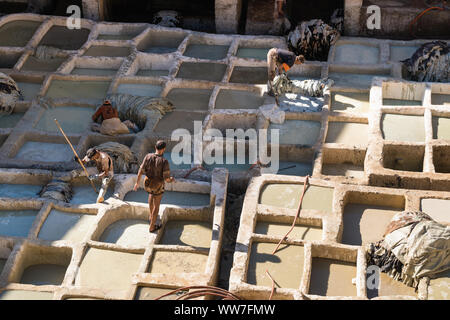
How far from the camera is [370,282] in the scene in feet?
29.7

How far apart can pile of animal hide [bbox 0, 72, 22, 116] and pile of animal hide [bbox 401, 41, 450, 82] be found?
7.66 meters

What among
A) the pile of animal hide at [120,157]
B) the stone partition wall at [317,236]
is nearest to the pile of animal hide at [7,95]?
the pile of animal hide at [120,157]

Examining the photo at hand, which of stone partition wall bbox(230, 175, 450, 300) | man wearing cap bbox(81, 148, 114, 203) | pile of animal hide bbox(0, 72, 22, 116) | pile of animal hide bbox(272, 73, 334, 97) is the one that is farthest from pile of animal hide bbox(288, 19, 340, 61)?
man wearing cap bbox(81, 148, 114, 203)

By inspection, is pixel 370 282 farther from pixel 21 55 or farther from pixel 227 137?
pixel 21 55

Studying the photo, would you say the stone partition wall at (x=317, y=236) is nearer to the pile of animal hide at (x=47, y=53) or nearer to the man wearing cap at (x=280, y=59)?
the man wearing cap at (x=280, y=59)

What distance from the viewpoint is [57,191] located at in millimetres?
10617

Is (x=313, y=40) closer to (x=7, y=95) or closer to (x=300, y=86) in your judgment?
Answer: (x=300, y=86)

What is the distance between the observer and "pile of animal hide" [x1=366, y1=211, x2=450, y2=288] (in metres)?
8.95

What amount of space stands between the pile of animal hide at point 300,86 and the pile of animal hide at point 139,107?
2.01 m

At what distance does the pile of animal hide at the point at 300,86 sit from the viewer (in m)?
12.9

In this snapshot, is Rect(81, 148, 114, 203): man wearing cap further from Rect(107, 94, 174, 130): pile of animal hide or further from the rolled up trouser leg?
the rolled up trouser leg

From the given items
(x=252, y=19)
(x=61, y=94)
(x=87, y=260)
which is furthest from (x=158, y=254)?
(x=252, y=19)
